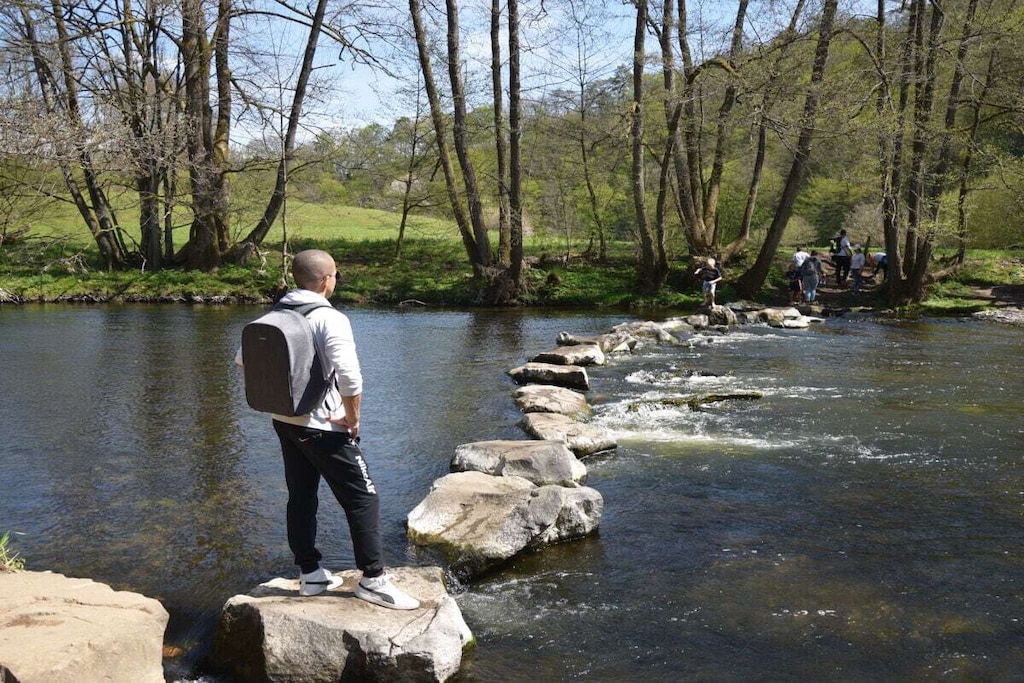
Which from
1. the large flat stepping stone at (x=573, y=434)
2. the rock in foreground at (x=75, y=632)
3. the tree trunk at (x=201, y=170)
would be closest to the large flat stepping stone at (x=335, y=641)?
the rock in foreground at (x=75, y=632)

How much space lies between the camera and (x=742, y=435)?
31.3 ft

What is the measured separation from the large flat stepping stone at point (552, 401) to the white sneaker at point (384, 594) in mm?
5911

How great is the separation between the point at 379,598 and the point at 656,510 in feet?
9.69

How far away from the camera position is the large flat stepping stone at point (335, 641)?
14.2 ft

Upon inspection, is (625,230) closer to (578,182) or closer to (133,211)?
(578,182)

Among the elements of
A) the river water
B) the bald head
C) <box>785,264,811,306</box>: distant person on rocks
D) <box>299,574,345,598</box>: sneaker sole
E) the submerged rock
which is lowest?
the river water

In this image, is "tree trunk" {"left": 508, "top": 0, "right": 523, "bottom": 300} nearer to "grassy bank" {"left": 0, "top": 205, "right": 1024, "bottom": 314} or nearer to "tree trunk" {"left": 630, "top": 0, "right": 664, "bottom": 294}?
"grassy bank" {"left": 0, "top": 205, "right": 1024, "bottom": 314}

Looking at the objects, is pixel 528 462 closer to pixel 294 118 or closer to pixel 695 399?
pixel 695 399

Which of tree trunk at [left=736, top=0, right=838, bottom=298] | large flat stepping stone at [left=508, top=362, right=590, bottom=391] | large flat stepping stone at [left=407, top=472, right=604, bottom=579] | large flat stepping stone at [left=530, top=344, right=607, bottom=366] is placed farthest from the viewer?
tree trunk at [left=736, top=0, right=838, bottom=298]

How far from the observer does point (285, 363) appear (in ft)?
14.4

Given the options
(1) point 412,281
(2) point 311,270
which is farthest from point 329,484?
(1) point 412,281

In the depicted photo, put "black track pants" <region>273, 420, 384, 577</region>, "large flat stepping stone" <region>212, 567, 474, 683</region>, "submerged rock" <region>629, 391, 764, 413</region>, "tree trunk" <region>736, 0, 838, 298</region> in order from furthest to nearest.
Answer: "tree trunk" <region>736, 0, 838, 298</region> < "submerged rock" <region>629, 391, 764, 413</region> < "black track pants" <region>273, 420, 384, 577</region> < "large flat stepping stone" <region>212, 567, 474, 683</region>

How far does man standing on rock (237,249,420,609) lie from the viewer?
4457mm

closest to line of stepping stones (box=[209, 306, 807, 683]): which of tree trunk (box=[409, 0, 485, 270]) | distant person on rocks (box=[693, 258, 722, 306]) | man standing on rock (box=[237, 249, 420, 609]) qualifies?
man standing on rock (box=[237, 249, 420, 609])
